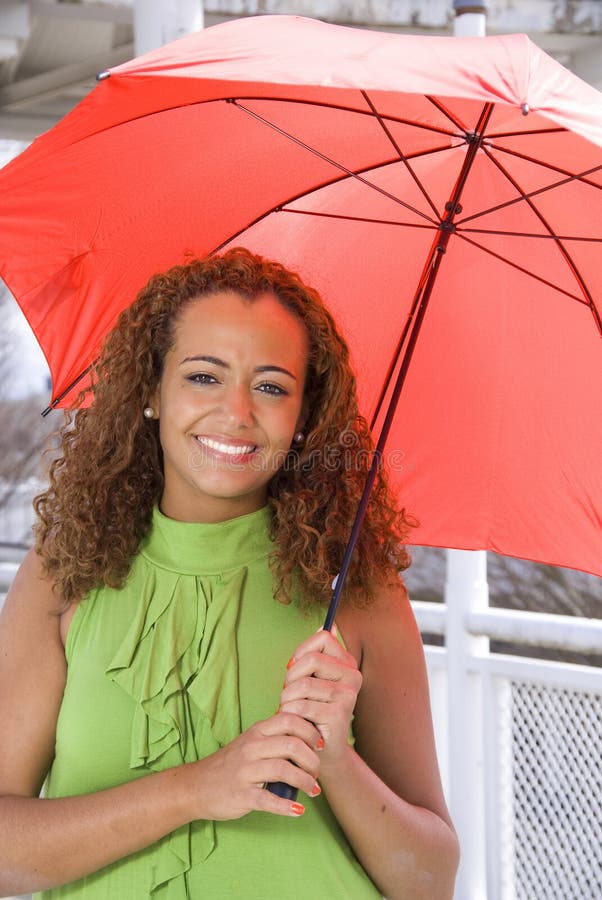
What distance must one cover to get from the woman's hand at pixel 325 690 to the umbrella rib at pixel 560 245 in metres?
0.95

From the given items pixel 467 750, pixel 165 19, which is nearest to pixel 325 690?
pixel 467 750

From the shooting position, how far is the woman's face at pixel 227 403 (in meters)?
1.97

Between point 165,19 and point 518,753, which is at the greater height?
point 165,19

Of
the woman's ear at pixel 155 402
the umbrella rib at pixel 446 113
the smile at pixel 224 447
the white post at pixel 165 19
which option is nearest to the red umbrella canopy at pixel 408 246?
the umbrella rib at pixel 446 113

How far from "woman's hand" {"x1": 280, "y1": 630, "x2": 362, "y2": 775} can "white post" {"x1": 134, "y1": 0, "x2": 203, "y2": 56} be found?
2.43 metres

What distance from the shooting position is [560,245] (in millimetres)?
2291

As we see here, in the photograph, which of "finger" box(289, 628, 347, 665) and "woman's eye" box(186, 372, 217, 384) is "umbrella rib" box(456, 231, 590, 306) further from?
"finger" box(289, 628, 347, 665)

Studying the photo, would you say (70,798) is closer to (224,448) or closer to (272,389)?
(224,448)

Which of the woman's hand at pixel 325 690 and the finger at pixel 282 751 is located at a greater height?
the woman's hand at pixel 325 690

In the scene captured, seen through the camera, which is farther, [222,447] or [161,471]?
[161,471]

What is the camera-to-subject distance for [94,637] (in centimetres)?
196

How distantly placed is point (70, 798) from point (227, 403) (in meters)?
0.69

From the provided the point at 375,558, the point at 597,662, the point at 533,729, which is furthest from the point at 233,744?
the point at 597,662

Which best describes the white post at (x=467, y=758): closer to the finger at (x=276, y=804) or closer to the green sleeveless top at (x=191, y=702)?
the green sleeveless top at (x=191, y=702)
